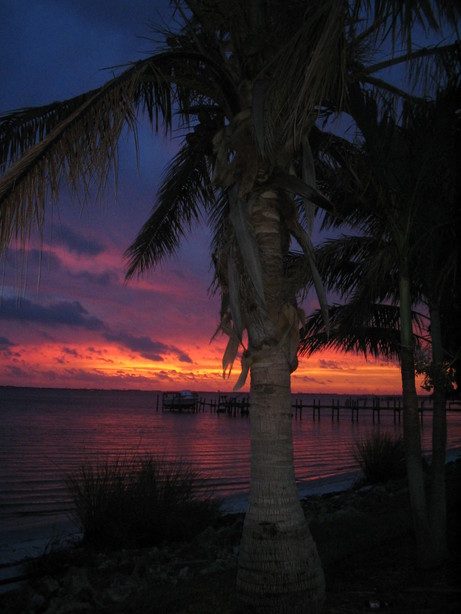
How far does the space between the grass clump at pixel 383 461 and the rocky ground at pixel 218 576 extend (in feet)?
19.8

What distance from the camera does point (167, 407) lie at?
3420 inches

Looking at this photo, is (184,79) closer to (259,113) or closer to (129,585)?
(259,113)

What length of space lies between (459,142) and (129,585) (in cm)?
568

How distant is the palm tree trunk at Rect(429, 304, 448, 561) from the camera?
5.20 metres

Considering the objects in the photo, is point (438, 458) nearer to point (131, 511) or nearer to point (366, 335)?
point (131, 511)

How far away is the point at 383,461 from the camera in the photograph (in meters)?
14.3

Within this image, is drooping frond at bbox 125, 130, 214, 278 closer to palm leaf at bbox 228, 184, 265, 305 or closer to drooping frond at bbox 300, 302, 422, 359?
palm leaf at bbox 228, 184, 265, 305

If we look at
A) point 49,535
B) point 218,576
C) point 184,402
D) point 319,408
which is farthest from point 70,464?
point 184,402

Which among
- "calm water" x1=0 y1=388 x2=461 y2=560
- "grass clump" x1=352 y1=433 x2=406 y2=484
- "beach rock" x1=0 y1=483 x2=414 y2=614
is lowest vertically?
"calm water" x1=0 y1=388 x2=461 y2=560

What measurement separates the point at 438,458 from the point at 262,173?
10.9ft

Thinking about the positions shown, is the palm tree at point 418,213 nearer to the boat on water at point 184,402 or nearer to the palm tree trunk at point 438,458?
the palm tree trunk at point 438,458

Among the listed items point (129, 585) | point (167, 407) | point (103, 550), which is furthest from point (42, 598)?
point (167, 407)

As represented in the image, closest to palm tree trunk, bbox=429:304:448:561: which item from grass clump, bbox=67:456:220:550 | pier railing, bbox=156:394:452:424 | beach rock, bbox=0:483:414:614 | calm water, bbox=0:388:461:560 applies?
beach rock, bbox=0:483:414:614

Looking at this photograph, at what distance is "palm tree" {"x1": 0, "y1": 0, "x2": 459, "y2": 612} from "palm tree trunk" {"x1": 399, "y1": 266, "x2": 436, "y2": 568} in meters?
1.40
